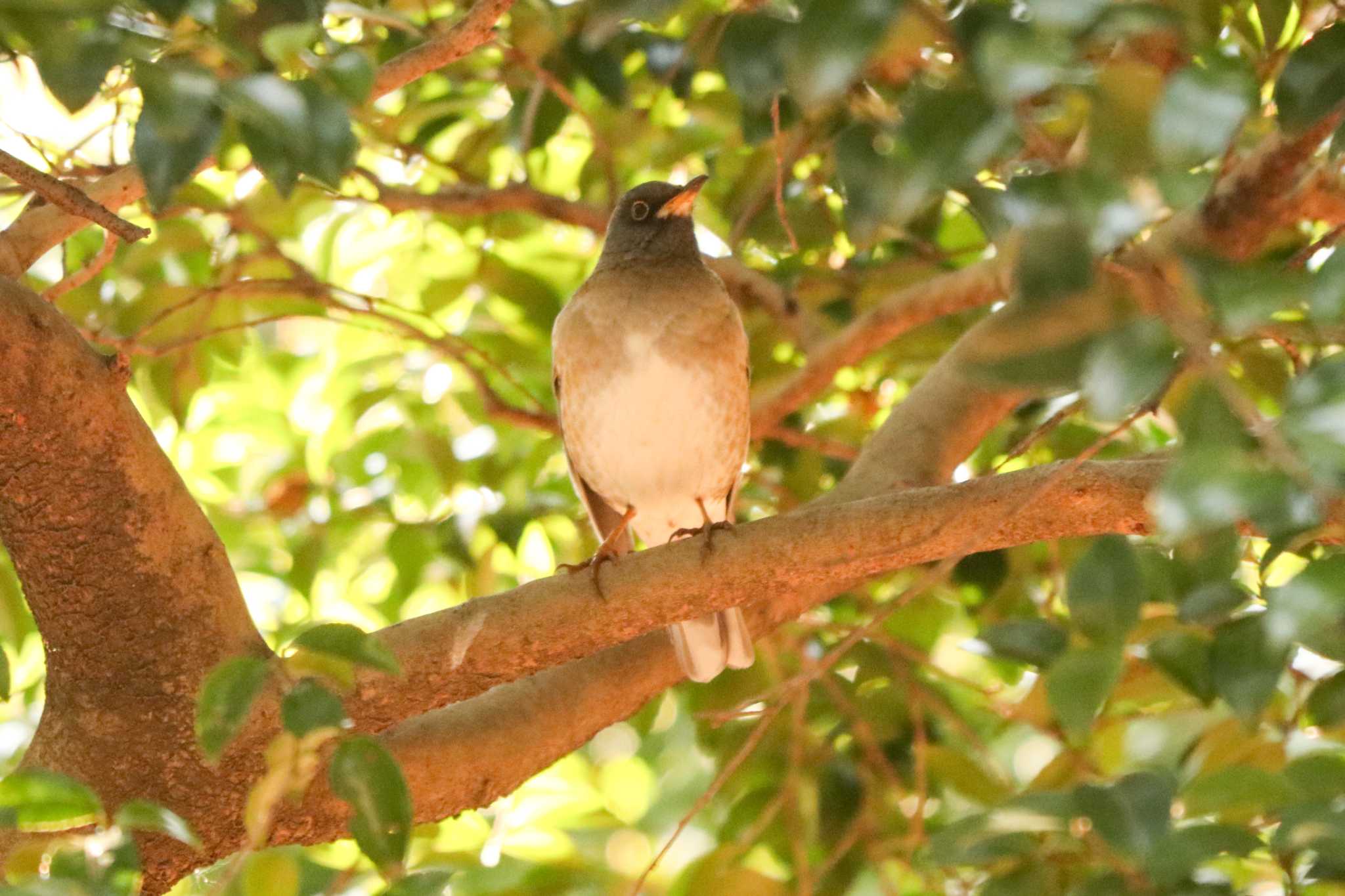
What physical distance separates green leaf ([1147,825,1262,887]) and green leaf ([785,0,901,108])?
908 mm

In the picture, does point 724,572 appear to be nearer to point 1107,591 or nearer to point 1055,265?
point 1107,591

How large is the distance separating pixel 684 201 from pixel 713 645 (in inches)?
50.1

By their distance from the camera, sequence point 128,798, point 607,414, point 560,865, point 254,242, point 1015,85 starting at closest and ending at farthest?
point 1015,85 < point 128,798 < point 560,865 < point 607,414 < point 254,242

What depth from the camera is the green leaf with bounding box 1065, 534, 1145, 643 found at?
1860 millimetres

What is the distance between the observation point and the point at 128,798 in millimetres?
2508

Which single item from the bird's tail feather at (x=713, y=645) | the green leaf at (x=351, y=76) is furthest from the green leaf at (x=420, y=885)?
the bird's tail feather at (x=713, y=645)

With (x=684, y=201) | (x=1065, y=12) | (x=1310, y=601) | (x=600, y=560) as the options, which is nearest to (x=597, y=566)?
(x=600, y=560)

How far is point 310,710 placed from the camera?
150cm

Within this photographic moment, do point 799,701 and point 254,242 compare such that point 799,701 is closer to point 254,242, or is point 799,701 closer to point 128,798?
point 128,798

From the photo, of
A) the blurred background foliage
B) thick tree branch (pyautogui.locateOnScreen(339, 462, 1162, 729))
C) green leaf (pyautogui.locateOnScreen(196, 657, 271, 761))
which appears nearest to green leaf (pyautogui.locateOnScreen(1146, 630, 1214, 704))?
the blurred background foliage

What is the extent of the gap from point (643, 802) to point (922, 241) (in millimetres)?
2007

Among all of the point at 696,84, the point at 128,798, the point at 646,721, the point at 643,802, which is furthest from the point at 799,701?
the point at 696,84

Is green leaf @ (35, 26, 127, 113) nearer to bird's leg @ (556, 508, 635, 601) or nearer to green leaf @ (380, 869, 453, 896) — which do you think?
green leaf @ (380, 869, 453, 896)

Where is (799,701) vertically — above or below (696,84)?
below
